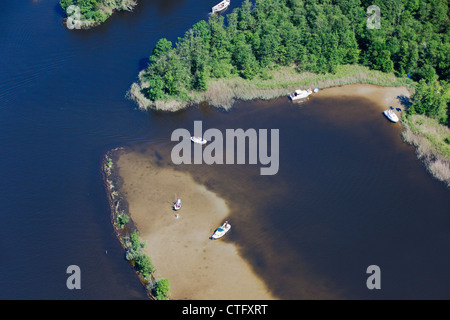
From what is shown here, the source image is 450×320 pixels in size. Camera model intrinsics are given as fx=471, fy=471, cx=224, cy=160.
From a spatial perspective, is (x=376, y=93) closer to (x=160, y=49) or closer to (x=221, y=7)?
(x=221, y=7)

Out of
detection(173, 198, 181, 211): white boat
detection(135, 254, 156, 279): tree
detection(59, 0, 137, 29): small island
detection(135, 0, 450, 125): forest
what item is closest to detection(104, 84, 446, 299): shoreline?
detection(173, 198, 181, 211): white boat

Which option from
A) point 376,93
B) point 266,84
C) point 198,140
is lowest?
point 198,140

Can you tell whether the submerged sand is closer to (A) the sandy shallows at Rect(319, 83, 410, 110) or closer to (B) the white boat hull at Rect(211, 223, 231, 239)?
(B) the white boat hull at Rect(211, 223, 231, 239)

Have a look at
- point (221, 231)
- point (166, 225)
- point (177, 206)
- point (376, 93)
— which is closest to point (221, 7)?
point (376, 93)

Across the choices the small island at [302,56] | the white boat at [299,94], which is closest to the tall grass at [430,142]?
the small island at [302,56]

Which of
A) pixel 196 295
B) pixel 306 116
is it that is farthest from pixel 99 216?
pixel 306 116
